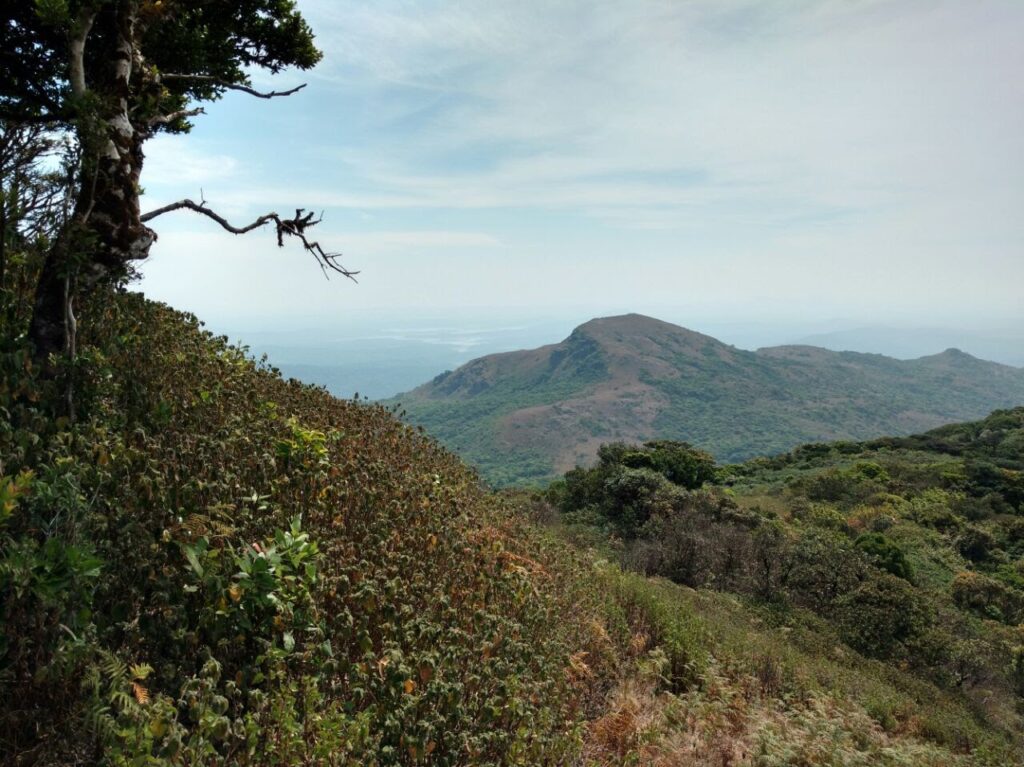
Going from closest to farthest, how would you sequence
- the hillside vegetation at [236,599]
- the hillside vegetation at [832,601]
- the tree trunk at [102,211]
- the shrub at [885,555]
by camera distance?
the hillside vegetation at [236,599] < the tree trunk at [102,211] < the hillside vegetation at [832,601] < the shrub at [885,555]

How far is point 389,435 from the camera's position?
7082mm

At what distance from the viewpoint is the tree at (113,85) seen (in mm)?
4766

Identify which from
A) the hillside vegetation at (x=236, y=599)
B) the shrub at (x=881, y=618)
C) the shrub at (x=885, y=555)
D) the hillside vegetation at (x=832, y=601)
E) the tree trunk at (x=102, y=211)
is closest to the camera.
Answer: the hillside vegetation at (x=236, y=599)

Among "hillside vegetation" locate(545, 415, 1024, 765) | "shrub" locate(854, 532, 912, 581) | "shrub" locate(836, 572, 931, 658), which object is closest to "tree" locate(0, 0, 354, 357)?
"hillside vegetation" locate(545, 415, 1024, 765)

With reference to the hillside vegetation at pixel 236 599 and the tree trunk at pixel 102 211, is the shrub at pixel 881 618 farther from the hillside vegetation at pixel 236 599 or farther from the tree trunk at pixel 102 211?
the tree trunk at pixel 102 211

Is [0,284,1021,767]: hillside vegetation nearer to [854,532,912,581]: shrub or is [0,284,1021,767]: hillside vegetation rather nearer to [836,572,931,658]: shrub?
[836,572,931,658]: shrub

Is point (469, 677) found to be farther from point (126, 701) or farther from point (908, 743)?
point (908, 743)

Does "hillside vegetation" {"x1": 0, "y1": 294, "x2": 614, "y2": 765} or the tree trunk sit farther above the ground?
the tree trunk

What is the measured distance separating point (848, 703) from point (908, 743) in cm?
75

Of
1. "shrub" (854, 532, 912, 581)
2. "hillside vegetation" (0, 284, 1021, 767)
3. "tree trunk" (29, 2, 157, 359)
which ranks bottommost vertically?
"shrub" (854, 532, 912, 581)

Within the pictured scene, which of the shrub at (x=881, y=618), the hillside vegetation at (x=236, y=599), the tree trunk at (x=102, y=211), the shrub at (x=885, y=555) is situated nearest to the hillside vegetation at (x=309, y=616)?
the hillside vegetation at (x=236, y=599)

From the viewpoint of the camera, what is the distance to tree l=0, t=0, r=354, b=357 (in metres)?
4.77

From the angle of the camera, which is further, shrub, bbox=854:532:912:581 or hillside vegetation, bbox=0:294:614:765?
shrub, bbox=854:532:912:581

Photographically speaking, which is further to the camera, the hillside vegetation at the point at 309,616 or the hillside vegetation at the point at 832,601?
the hillside vegetation at the point at 832,601
